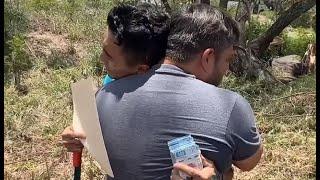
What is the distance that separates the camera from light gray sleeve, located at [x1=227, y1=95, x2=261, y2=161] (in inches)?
45.5

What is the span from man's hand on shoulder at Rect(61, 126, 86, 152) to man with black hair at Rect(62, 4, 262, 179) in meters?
0.10

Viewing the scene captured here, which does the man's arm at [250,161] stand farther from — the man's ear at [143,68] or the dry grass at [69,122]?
the dry grass at [69,122]

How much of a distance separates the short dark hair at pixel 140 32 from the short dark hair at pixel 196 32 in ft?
0.08

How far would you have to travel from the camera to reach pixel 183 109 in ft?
3.79

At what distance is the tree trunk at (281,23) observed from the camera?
5281 mm

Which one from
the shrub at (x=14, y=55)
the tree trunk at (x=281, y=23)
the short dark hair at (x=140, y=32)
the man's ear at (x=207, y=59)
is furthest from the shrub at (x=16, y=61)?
the man's ear at (x=207, y=59)

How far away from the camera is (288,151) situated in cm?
335

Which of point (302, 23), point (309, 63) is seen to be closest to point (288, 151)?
point (309, 63)

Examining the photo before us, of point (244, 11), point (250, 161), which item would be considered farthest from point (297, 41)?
point (250, 161)

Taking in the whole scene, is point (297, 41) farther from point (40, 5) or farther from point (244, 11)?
→ point (40, 5)

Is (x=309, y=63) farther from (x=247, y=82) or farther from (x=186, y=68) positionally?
(x=186, y=68)

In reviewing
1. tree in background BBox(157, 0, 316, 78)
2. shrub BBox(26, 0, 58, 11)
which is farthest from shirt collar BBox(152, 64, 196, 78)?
shrub BBox(26, 0, 58, 11)

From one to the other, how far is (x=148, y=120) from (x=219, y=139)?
0.17 meters

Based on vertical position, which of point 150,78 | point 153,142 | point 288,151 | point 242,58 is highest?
point 150,78
